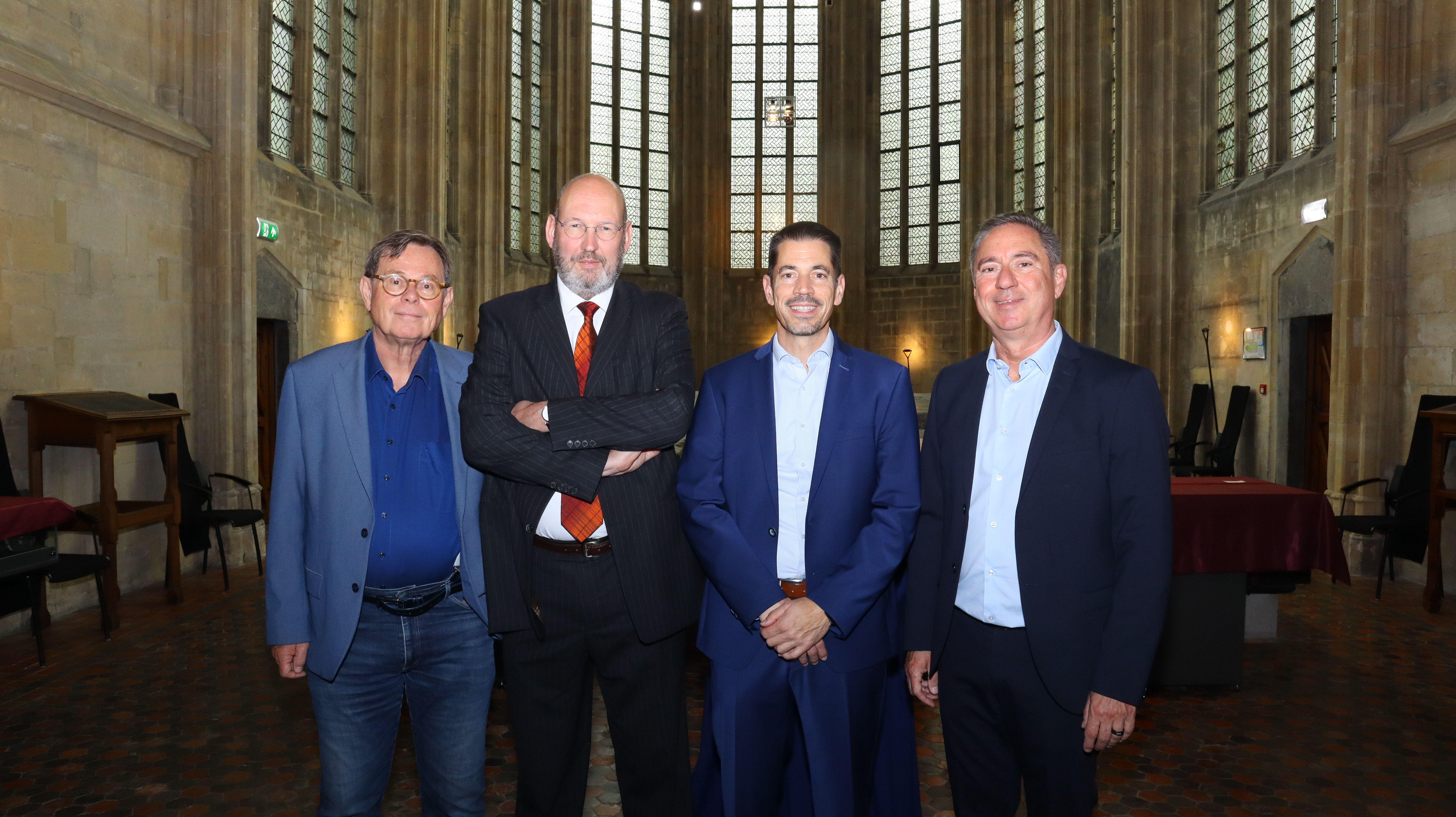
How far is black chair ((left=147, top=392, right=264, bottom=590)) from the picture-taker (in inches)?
266

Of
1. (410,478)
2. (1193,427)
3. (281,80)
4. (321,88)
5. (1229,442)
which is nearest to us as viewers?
(410,478)

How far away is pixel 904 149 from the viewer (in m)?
18.8

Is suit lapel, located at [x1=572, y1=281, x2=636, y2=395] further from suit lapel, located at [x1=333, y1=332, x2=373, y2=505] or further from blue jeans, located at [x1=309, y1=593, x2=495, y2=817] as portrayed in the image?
blue jeans, located at [x1=309, y1=593, x2=495, y2=817]

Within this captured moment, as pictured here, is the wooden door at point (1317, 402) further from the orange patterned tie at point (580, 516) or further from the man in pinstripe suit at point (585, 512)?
the orange patterned tie at point (580, 516)

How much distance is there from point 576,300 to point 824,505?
2.66 ft

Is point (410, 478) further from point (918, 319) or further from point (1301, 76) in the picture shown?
point (918, 319)

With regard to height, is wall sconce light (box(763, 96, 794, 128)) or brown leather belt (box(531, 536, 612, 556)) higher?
wall sconce light (box(763, 96, 794, 128))

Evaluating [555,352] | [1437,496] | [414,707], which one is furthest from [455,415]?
[1437,496]

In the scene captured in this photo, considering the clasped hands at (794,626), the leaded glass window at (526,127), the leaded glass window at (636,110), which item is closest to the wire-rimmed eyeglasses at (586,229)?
the clasped hands at (794,626)

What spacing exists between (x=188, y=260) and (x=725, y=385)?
6.65m

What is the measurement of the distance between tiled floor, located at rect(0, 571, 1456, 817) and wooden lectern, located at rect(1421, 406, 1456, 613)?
0.49 meters

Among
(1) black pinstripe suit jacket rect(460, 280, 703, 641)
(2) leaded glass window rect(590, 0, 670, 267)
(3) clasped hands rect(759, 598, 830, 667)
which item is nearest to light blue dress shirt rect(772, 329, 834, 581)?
(3) clasped hands rect(759, 598, 830, 667)

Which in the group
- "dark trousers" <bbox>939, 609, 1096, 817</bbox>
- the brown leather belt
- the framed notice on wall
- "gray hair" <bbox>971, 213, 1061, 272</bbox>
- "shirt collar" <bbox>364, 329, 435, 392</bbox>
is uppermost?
the framed notice on wall

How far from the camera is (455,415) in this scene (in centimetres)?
231
